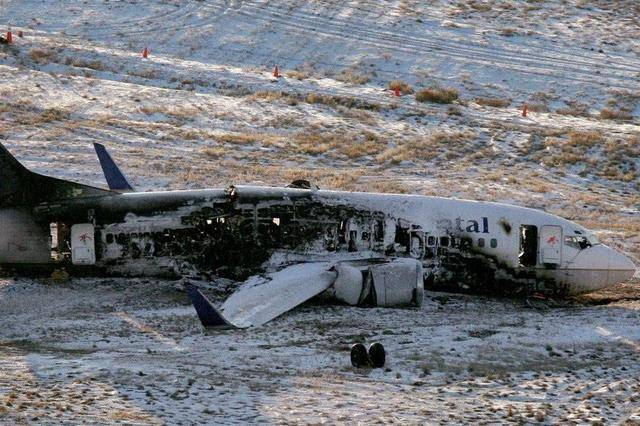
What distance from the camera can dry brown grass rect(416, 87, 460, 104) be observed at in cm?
5291

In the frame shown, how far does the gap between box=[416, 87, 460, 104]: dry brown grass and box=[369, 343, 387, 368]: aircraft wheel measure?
32088 millimetres

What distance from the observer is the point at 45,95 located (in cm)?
4916

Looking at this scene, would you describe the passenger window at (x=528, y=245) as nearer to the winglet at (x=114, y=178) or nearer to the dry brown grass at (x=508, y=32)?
the winglet at (x=114, y=178)

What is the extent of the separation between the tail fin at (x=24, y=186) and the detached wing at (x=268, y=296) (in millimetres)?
5779

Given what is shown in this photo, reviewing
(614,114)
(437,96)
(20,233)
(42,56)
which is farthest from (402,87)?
(20,233)

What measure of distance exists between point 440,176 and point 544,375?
64.7ft

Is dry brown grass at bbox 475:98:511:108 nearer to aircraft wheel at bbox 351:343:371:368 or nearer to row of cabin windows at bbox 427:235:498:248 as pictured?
row of cabin windows at bbox 427:235:498:248

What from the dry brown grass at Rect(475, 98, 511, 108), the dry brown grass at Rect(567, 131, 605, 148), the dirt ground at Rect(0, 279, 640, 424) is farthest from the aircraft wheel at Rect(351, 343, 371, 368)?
the dry brown grass at Rect(475, 98, 511, 108)

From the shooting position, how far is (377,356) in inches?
875

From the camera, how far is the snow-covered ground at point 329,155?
68.4 ft

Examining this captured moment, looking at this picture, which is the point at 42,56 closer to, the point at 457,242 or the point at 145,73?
the point at 145,73

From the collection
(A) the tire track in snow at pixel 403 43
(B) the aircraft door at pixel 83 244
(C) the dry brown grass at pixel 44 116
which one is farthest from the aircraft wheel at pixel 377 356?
(A) the tire track in snow at pixel 403 43

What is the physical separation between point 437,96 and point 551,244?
25275mm

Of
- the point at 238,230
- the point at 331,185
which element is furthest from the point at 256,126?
the point at 238,230
